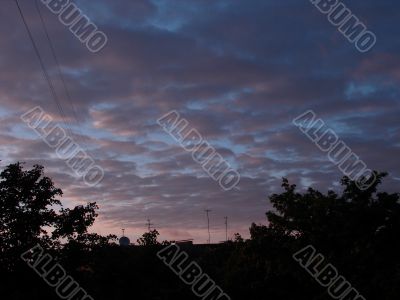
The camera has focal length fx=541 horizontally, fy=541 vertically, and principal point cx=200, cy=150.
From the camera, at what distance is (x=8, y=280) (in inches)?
707

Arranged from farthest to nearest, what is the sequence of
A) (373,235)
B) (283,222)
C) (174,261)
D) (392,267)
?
(174,261) < (283,222) < (373,235) < (392,267)

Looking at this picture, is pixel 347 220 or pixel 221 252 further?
pixel 221 252

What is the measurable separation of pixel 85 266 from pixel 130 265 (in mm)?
5022

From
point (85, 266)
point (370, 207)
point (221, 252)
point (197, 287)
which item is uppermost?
point (370, 207)

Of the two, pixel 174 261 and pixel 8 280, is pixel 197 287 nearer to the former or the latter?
pixel 174 261

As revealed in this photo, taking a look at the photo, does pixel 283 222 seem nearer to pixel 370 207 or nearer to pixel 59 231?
pixel 370 207

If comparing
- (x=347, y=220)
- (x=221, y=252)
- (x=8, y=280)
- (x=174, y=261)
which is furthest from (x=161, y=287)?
(x=347, y=220)

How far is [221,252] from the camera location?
88.3 feet

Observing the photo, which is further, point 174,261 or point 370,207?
point 174,261

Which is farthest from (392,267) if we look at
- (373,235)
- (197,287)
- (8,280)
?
(8,280)

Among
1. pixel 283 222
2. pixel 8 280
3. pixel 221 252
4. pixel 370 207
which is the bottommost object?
pixel 8 280

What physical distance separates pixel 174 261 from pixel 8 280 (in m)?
8.76

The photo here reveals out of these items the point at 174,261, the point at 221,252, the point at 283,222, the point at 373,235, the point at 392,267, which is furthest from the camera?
the point at 221,252

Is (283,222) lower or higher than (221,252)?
higher
